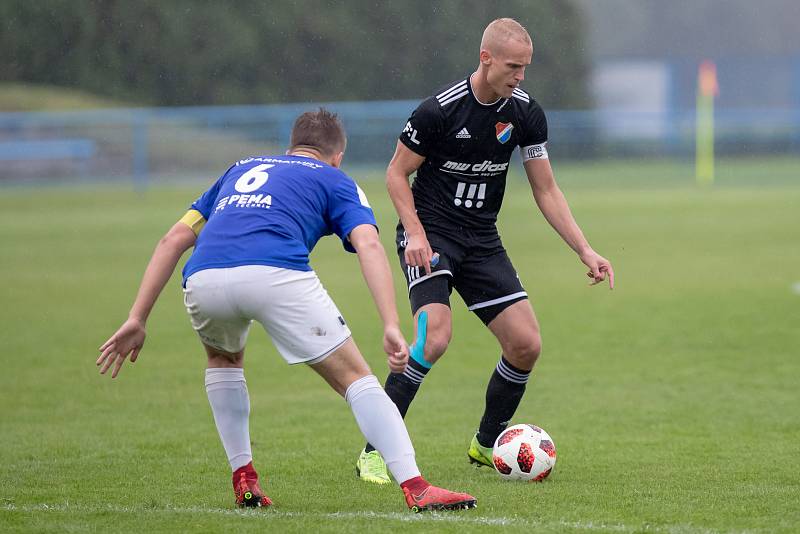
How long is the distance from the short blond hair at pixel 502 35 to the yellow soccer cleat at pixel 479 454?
6.41ft

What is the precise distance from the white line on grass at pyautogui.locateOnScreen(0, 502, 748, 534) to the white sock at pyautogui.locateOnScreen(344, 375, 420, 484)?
0.21 m

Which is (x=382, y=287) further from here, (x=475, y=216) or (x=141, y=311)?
(x=475, y=216)

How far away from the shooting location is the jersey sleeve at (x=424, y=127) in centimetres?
591

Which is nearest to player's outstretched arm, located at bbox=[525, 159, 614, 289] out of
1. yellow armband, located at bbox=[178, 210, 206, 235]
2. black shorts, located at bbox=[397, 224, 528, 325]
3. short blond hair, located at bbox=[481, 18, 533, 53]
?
black shorts, located at bbox=[397, 224, 528, 325]

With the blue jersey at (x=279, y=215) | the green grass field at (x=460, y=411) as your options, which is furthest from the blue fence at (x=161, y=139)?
the blue jersey at (x=279, y=215)

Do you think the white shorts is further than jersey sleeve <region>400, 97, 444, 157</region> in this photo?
No

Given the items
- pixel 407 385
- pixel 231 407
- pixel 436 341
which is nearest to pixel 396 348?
pixel 231 407

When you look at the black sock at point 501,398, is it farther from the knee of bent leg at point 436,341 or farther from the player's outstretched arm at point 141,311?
the player's outstretched arm at point 141,311

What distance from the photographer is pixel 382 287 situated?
455cm

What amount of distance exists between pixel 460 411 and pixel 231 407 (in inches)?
119

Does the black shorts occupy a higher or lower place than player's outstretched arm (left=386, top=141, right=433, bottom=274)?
lower

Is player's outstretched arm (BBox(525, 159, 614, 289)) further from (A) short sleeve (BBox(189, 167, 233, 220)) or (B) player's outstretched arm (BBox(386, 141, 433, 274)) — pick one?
(A) short sleeve (BBox(189, 167, 233, 220))

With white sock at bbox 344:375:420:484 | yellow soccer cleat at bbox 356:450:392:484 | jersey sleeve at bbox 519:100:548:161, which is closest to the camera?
white sock at bbox 344:375:420:484

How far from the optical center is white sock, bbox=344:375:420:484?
4.68 metres
